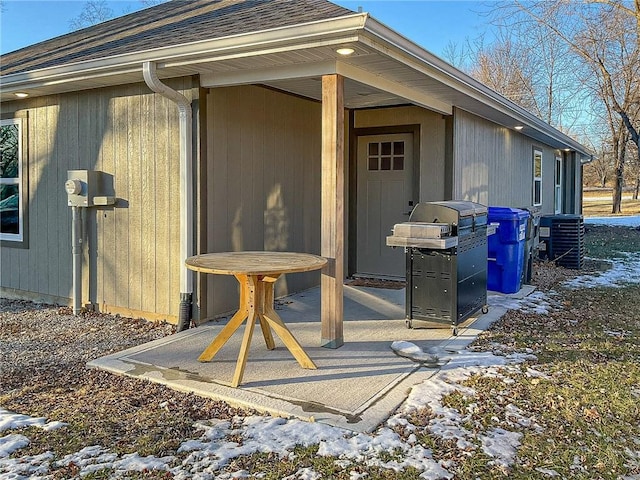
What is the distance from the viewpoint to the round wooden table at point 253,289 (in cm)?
355

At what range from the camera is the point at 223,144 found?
523 centimetres

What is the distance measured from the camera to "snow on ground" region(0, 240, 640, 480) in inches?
99.8

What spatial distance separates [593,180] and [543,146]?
36733mm

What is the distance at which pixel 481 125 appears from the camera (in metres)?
8.05

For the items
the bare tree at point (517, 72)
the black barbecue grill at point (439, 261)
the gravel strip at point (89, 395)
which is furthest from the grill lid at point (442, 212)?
the bare tree at point (517, 72)

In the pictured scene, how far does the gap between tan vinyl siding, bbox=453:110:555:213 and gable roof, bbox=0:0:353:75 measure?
9.87 ft

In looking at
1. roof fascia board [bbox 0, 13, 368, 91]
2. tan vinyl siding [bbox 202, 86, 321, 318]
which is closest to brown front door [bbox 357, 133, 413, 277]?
tan vinyl siding [bbox 202, 86, 321, 318]

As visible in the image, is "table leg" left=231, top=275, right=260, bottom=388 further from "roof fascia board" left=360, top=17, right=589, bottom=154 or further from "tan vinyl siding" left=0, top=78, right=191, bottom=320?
"roof fascia board" left=360, top=17, right=589, bottom=154

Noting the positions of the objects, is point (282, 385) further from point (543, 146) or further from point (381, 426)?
point (543, 146)

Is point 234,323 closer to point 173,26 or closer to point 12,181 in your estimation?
point 173,26

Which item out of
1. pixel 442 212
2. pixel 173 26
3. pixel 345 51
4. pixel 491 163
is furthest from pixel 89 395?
pixel 491 163

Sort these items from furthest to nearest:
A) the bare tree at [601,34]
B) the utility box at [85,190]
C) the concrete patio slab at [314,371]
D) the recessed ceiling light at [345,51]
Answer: the bare tree at [601,34]
the utility box at [85,190]
the recessed ceiling light at [345,51]
the concrete patio slab at [314,371]

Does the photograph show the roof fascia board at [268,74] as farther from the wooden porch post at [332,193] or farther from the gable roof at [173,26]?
the gable roof at [173,26]

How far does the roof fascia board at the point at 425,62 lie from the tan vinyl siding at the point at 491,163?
53 cm
